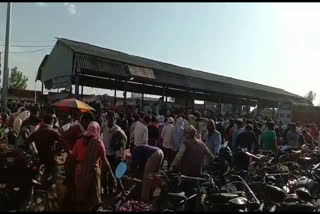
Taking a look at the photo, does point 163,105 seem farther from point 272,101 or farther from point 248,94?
point 272,101

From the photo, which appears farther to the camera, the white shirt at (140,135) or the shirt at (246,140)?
the shirt at (246,140)

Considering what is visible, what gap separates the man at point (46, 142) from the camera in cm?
838

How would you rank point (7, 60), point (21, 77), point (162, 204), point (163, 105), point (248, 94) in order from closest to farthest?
point (162, 204), point (7, 60), point (163, 105), point (248, 94), point (21, 77)

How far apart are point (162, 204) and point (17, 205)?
2.69 m

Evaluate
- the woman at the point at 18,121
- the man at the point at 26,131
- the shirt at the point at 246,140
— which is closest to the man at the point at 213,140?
the shirt at the point at 246,140

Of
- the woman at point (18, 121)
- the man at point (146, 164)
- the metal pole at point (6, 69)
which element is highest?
the metal pole at point (6, 69)

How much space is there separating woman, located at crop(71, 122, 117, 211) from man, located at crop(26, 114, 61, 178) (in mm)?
2201

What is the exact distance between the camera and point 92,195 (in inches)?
247

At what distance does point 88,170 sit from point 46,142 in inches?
99.3

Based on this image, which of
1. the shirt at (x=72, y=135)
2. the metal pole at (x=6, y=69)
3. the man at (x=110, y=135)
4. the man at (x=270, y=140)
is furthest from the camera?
the metal pole at (x=6, y=69)

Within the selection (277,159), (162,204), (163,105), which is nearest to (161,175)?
(162,204)

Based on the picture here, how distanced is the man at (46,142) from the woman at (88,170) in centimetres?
220

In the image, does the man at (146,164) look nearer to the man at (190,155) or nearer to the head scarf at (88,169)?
the man at (190,155)

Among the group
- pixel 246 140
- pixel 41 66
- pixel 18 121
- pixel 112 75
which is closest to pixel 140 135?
pixel 246 140
